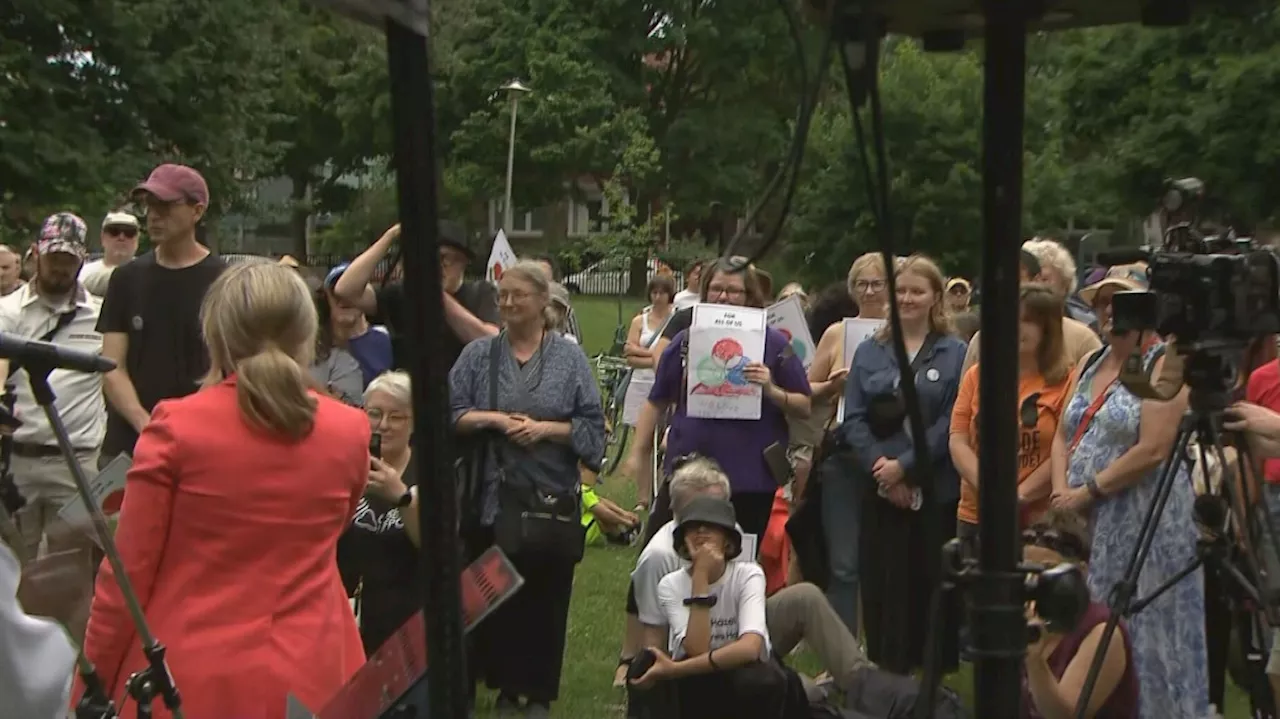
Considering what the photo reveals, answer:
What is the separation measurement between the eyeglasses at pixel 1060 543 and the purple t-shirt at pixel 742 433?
1.60 m

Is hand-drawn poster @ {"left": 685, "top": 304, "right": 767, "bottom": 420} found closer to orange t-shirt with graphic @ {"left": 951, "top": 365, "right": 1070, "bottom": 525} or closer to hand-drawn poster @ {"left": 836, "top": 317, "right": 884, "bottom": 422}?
hand-drawn poster @ {"left": 836, "top": 317, "right": 884, "bottom": 422}

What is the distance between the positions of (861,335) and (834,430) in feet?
2.08

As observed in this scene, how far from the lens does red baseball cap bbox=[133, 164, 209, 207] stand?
5.46 metres

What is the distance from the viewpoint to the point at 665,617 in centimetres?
571

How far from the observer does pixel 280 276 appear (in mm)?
3314

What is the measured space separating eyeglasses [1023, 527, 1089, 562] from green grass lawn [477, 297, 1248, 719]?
507 millimetres

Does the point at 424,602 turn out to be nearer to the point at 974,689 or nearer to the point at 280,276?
the point at 974,689

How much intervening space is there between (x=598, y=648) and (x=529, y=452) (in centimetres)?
172

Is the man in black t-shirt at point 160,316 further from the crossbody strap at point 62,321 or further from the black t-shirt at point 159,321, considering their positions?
the crossbody strap at point 62,321

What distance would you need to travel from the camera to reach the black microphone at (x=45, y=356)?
226cm

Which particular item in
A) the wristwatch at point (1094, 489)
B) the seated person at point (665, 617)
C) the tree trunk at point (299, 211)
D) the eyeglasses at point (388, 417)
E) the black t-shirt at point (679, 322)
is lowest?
the seated person at point (665, 617)

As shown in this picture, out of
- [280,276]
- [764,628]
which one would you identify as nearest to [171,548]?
[280,276]

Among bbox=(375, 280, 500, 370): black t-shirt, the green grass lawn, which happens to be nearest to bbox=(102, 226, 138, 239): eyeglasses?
bbox=(375, 280, 500, 370): black t-shirt

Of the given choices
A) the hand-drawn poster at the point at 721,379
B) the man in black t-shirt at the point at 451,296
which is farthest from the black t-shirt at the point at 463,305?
the hand-drawn poster at the point at 721,379
